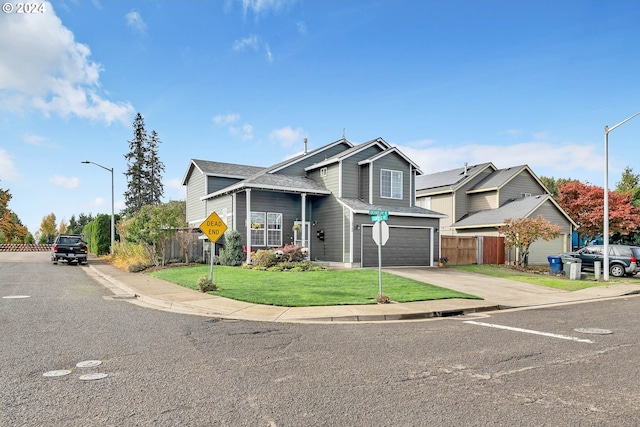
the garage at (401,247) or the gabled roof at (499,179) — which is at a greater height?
the gabled roof at (499,179)

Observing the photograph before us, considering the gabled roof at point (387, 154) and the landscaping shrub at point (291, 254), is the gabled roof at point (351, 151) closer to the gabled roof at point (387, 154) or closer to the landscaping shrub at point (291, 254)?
the gabled roof at point (387, 154)

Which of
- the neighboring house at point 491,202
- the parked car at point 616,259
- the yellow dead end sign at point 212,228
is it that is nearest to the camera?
the yellow dead end sign at point 212,228

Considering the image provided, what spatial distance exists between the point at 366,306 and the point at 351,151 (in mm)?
15189

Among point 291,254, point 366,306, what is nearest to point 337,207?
point 291,254

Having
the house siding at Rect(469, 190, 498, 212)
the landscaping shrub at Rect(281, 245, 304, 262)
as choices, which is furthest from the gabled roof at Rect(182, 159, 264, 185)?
the house siding at Rect(469, 190, 498, 212)

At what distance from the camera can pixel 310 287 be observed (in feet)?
45.6

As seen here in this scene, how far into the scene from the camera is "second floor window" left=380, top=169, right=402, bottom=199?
2497 centimetres

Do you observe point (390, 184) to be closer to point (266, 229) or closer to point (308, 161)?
point (308, 161)

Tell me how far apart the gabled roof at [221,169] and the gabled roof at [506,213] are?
16973 mm

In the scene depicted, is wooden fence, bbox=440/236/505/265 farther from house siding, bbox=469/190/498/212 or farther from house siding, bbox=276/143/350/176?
house siding, bbox=276/143/350/176

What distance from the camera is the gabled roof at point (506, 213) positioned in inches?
1139

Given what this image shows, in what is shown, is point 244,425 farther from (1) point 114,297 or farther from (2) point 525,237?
(2) point 525,237

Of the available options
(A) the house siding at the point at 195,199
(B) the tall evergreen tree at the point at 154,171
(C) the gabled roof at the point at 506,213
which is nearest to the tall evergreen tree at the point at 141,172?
(B) the tall evergreen tree at the point at 154,171

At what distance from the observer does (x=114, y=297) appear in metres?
12.6
